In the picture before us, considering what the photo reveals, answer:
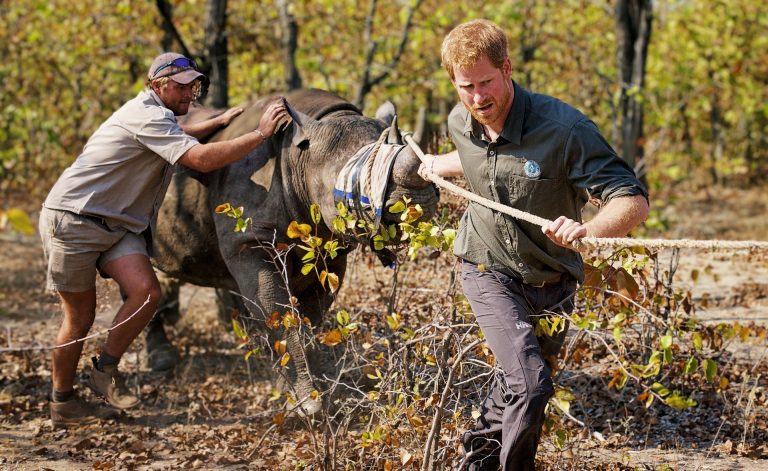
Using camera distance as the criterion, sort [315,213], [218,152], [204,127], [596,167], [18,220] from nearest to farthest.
Answer: [18,220]
[596,167]
[315,213]
[218,152]
[204,127]

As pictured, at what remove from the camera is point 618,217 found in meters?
3.29

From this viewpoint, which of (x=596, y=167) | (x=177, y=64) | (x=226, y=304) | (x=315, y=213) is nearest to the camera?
(x=596, y=167)

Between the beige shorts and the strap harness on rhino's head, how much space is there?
136 cm

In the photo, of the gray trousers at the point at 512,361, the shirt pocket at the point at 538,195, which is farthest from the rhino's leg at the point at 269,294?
the shirt pocket at the point at 538,195

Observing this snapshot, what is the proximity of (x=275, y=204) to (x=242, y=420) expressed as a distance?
56.5 inches

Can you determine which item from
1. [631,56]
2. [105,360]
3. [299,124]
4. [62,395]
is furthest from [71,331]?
[631,56]

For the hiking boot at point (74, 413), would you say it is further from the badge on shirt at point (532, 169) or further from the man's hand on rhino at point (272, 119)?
the badge on shirt at point (532, 169)

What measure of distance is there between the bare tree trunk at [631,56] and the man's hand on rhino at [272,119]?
18.5ft

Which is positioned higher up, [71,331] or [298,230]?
[298,230]

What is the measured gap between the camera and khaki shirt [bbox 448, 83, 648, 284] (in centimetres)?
346

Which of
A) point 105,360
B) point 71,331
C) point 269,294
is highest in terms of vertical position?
point 269,294

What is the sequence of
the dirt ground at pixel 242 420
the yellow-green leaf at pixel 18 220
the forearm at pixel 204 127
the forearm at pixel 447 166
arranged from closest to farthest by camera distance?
the yellow-green leaf at pixel 18 220, the forearm at pixel 447 166, the dirt ground at pixel 242 420, the forearm at pixel 204 127

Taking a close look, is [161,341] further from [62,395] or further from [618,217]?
[618,217]

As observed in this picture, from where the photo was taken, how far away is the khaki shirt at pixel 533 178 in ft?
11.3
